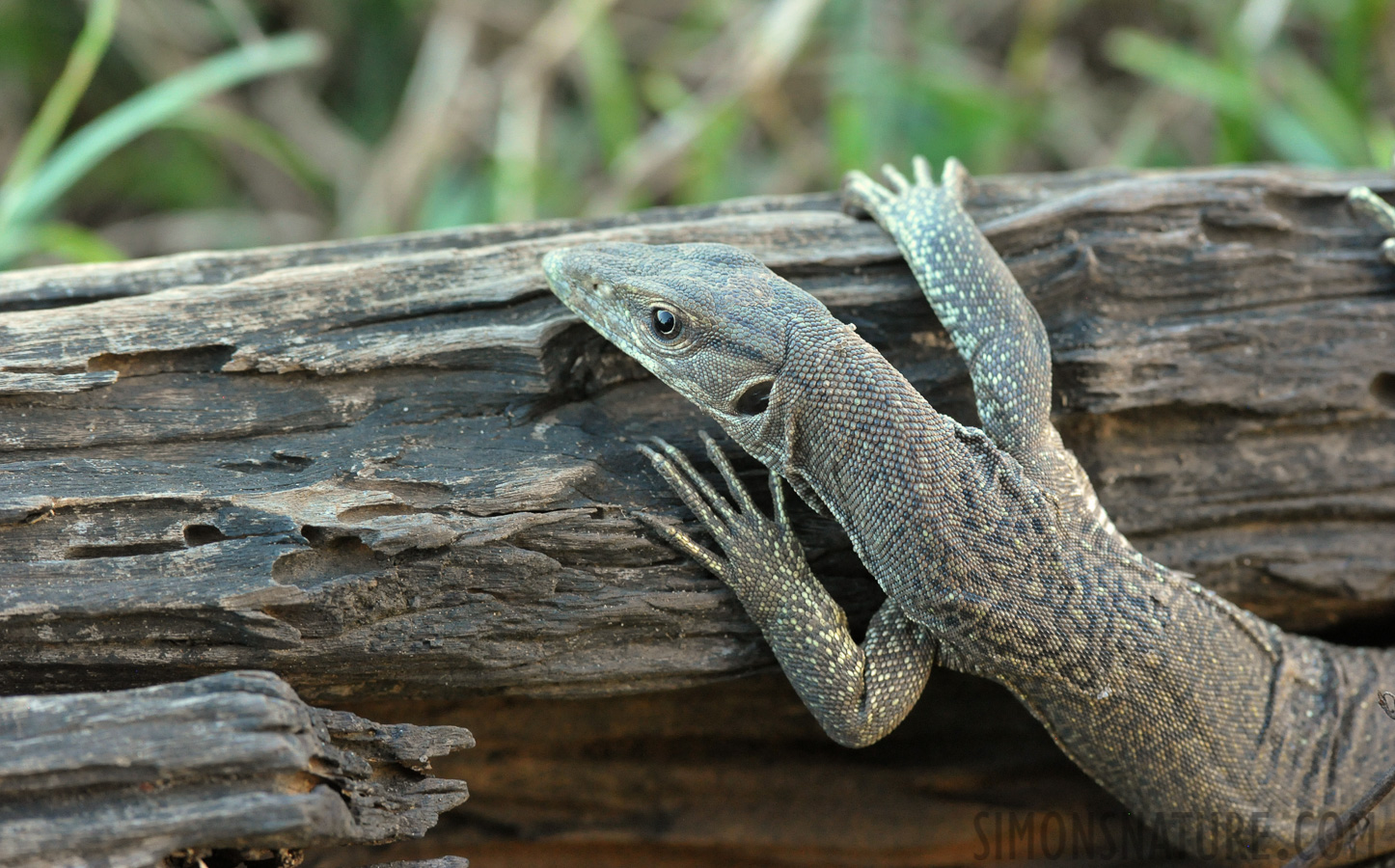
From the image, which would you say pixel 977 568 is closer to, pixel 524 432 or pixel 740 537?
pixel 740 537

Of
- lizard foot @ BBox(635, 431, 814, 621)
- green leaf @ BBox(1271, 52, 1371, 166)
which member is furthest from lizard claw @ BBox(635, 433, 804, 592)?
green leaf @ BBox(1271, 52, 1371, 166)

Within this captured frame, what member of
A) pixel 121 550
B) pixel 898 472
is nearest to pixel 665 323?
pixel 898 472

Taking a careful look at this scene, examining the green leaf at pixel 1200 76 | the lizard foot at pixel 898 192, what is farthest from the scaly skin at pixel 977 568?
the green leaf at pixel 1200 76

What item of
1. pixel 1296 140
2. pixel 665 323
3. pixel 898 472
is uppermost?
pixel 1296 140

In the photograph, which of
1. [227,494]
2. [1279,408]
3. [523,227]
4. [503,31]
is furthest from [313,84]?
[1279,408]

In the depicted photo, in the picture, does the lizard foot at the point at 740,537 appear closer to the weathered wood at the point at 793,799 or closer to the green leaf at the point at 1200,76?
the weathered wood at the point at 793,799

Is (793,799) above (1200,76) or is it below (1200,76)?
below

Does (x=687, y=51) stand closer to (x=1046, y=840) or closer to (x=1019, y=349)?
(x=1019, y=349)
